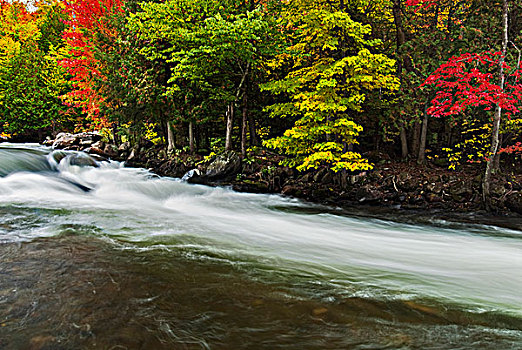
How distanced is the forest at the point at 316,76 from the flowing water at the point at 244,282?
127 inches

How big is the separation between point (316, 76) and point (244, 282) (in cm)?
646

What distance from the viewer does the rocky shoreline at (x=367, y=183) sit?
7.73 m

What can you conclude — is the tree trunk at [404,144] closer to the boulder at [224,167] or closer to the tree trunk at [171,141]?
the boulder at [224,167]

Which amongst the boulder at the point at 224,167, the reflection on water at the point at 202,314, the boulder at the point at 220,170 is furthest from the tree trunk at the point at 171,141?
the reflection on water at the point at 202,314

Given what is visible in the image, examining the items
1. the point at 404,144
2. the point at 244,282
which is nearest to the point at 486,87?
the point at 404,144

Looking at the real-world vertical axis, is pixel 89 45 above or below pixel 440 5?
below

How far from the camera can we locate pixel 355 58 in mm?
7340

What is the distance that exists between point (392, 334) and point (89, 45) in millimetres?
13898

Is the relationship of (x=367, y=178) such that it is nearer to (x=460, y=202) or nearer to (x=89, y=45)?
(x=460, y=202)

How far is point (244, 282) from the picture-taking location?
9.82 feet

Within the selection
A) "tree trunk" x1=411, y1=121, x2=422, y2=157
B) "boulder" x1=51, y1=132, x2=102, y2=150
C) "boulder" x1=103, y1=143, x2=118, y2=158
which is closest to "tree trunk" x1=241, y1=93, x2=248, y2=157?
"tree trunk" x1=411, y1=121, x2=422, y2=157

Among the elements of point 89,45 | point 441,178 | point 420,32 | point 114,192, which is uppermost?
point 420,32

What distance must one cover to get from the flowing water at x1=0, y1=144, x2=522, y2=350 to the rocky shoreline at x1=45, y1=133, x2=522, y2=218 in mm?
1487

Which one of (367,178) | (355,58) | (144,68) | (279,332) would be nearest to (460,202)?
(367,178)
